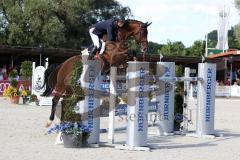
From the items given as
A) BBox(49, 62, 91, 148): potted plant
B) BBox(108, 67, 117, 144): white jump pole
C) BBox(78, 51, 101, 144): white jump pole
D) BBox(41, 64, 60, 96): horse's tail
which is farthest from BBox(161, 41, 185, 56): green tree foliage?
BBox(49, 62, 91, 148): potted plant

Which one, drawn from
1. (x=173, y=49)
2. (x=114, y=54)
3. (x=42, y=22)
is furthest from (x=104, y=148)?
(x=173, y=49)

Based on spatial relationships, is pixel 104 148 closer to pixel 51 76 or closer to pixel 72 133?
pixel 72 133

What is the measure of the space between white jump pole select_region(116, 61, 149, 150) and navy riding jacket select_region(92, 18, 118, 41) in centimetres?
231

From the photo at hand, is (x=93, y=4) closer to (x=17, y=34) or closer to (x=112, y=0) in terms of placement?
(x=112, y=0)

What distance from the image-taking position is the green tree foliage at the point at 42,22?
39.1 meters

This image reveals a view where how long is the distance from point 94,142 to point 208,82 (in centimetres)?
314

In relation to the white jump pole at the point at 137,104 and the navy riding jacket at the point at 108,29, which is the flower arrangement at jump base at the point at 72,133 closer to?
the white jump pole at the point at 137,104

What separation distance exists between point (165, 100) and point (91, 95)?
2406 mm

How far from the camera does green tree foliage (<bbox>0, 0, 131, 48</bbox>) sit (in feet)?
128

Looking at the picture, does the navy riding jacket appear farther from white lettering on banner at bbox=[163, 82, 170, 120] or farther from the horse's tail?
white lettering on banner at bbox=[163, 82, 170, 120]

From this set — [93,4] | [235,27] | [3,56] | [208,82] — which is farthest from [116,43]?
[235,27]

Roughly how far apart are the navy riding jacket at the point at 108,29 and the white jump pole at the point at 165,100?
1.18 m

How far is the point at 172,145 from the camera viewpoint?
9375 mm

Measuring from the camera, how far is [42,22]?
3944 centimetres
